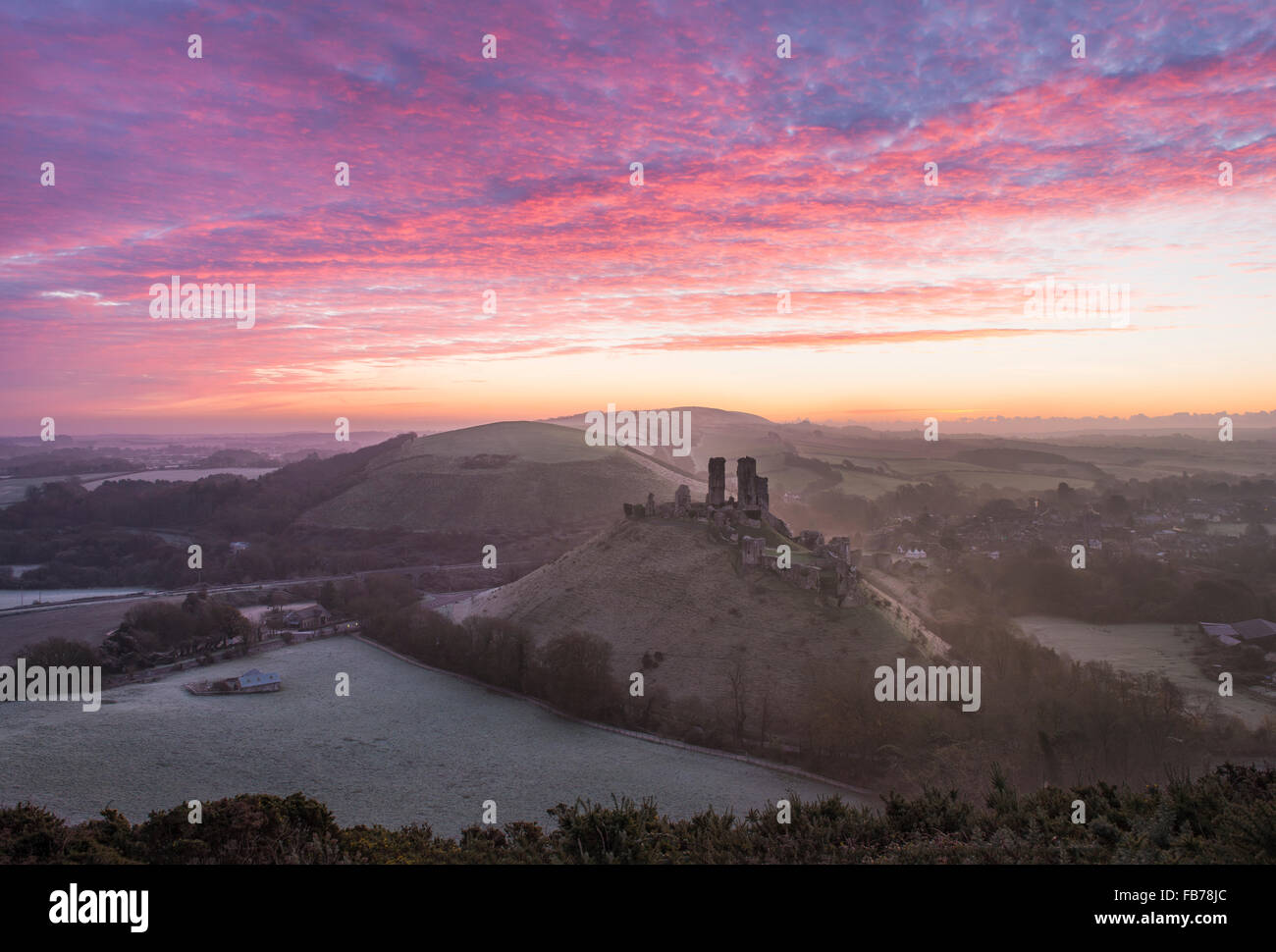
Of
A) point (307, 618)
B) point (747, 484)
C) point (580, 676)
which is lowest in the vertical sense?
point (307, 618)

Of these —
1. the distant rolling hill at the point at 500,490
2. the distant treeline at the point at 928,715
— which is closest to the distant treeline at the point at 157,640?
the distant treeline at the point at 928,715

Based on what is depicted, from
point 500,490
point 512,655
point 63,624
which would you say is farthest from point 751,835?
point 500,490

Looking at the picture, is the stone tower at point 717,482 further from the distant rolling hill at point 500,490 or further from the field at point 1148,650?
the distant rolling hill at point 500,490

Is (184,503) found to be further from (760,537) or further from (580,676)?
(760,537)

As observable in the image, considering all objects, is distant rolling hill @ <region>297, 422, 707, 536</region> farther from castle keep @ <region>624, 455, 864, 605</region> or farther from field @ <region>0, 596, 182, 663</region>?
castle keep @ <region>624, 455, 864, 605</region>

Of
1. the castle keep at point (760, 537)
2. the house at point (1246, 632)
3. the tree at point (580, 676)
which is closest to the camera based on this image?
the tree at point (580, 676)

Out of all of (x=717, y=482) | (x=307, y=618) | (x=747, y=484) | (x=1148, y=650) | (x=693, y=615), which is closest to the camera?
(x=693, y=615)

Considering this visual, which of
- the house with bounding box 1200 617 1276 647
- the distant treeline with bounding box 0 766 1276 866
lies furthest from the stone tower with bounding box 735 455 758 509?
the distant treeline with bounding box 0 766 1276 866
